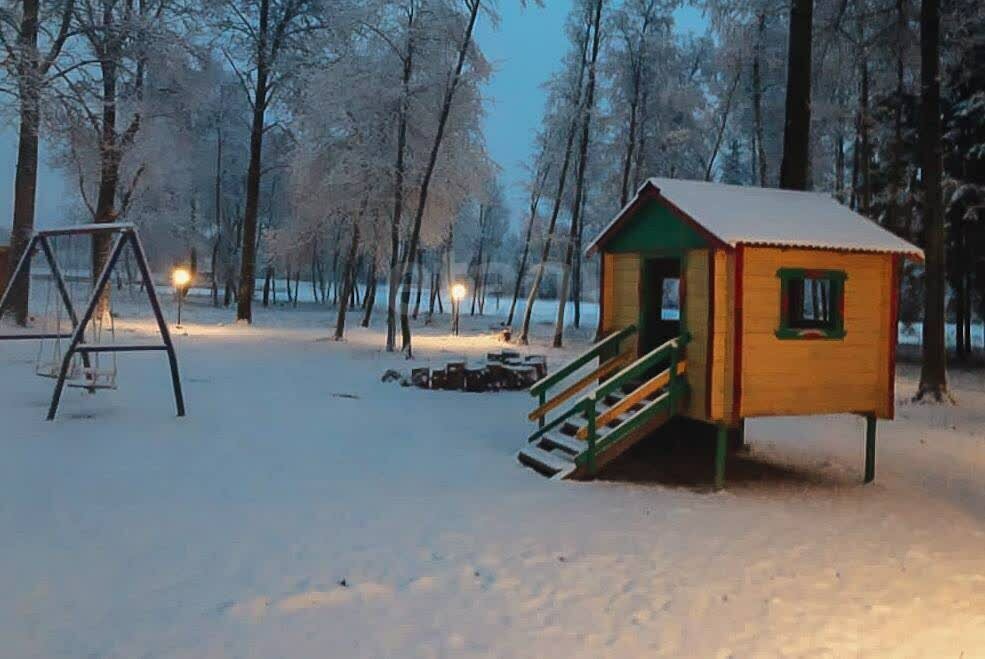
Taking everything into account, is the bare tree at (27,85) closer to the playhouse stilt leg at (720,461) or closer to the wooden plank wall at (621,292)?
the wooden plank wall at (621,292)

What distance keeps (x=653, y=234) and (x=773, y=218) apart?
1.31 m

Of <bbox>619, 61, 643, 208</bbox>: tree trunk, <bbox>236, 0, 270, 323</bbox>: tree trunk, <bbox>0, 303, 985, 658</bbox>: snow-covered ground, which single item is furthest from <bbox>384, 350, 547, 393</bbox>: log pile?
<bbox>619, 61, 643, 208</bbox>: tree trunk

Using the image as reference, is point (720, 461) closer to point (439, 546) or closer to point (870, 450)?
point (870, 450)

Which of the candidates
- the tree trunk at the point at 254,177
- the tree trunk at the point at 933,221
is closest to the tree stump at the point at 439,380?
the tree trunk at the point at 933,221

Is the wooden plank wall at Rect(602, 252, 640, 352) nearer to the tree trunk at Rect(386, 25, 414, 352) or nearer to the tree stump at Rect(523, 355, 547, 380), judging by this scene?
the tree stump at Rect(523, 355, 547, 380)

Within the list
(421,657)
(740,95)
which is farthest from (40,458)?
(740,95)

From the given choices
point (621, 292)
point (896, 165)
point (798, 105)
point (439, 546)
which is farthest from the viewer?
point (896, 165)

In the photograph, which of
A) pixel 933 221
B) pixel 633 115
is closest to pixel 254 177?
pixel 633 115

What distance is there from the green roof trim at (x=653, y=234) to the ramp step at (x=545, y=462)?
2551 mm

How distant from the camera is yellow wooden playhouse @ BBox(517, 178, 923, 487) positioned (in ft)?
25.7

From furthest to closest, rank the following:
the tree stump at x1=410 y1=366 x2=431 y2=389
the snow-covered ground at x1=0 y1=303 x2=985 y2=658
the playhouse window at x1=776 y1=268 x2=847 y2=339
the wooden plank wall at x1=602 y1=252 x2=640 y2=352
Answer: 1. the tree stump at x1=410 y1=366 x2=431 y2=389
2. the wooden plank wall at x1=602 y1=252 x2=640 y2=352
3. the playhouse window at x1=776 y1=268 x2=847 y2=339
4. the snow-covered ground at x1=0 y1=303 x2=985 y2=658

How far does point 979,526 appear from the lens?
6867 millimetres

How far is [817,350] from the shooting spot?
8273mm

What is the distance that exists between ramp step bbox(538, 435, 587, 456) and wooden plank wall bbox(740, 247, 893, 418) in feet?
5.48
